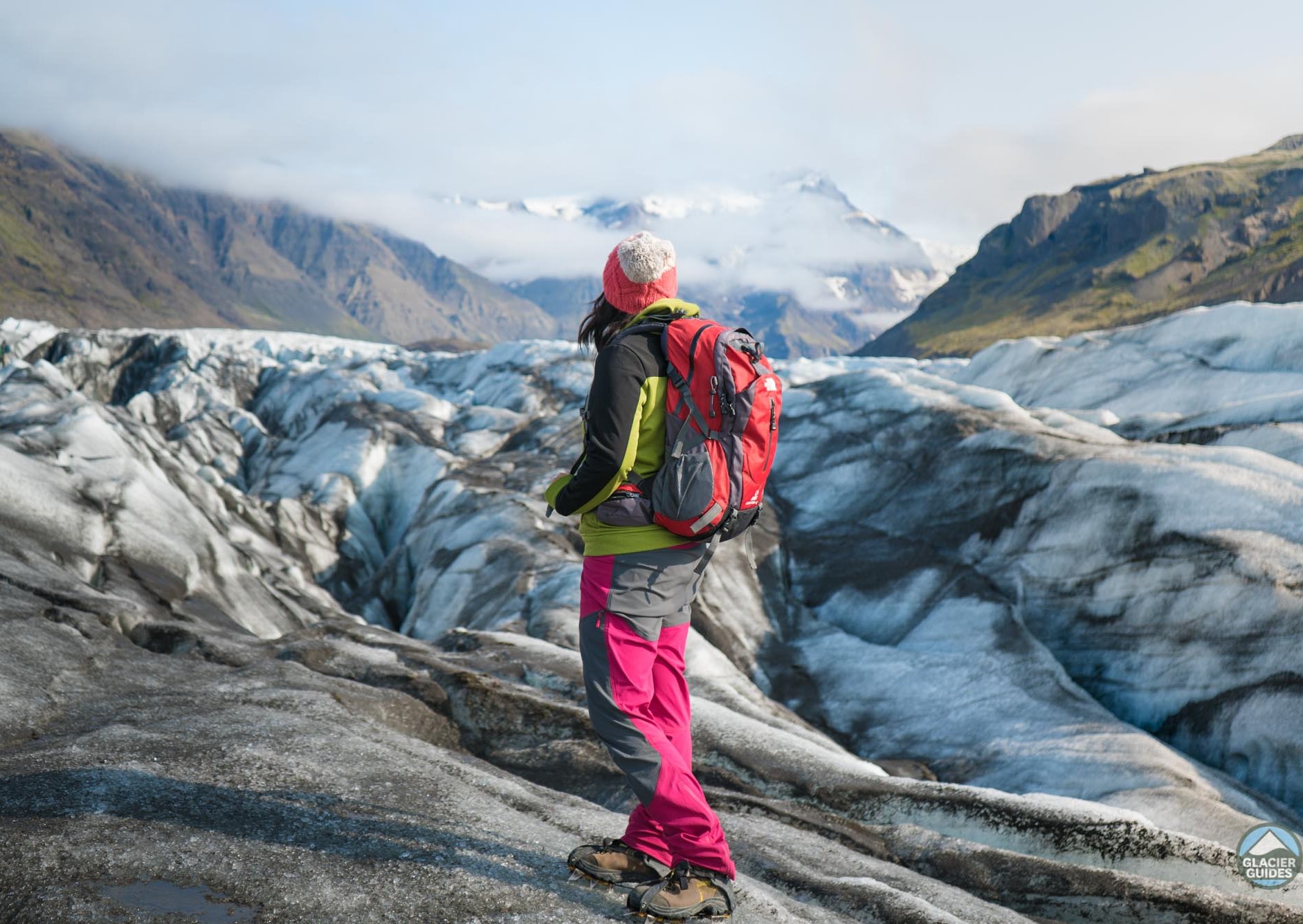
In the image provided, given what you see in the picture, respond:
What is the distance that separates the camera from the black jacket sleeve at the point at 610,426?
211 inches

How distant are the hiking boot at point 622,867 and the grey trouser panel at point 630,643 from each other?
57cm

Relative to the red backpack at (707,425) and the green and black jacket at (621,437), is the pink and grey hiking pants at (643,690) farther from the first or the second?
the red backpack at (707,425)

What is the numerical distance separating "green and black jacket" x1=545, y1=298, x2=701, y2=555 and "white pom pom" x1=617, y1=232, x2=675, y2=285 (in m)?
0.31

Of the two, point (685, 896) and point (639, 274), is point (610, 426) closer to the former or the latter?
point (639, 274)

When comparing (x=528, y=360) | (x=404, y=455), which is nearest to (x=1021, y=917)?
(x=404, y=455)

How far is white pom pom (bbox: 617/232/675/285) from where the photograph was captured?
5949 millimetres

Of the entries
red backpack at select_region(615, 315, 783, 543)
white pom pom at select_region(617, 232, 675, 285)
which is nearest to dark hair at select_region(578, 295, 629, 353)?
white pom pom at select_region(617, 232, 675, 285)

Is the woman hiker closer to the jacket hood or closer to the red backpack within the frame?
the jacket hood

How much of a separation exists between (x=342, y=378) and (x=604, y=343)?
78.7 meters

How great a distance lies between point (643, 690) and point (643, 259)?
3.11 m

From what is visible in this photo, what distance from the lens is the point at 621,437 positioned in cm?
538

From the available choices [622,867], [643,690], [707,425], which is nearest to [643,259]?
[707,425]

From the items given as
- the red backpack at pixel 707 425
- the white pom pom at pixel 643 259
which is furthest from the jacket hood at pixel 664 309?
the white pom pom at pixel 643 259

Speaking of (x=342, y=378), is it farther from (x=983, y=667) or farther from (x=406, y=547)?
(x=983, y=667)
